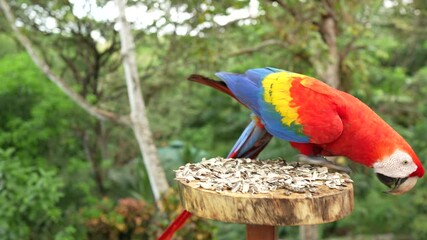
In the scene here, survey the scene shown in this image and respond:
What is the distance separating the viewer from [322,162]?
1.89 metres

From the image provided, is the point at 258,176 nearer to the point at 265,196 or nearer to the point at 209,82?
the point at 265,196

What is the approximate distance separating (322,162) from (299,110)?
0.75ft

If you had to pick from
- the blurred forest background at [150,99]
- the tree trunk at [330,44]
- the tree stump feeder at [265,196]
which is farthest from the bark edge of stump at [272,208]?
the tree trunk at [330,44]

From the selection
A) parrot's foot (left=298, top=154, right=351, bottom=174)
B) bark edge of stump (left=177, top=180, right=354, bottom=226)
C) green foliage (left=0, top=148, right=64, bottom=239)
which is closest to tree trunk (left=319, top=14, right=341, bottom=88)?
parrot's foot (left=298, top=154, right=351, bottom=174)

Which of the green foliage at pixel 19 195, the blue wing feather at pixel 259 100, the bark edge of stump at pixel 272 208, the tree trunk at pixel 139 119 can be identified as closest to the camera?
the bark edge of stump at pixel 272 208

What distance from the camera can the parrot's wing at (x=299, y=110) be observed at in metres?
1.77

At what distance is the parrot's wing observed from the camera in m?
1.77

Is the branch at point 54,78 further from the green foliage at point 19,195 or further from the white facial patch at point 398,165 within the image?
the white facial patch at point 398,165

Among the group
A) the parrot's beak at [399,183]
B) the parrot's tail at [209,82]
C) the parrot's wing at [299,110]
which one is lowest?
the parrot's beak at [399,183]

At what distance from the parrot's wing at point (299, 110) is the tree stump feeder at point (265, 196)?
14cm

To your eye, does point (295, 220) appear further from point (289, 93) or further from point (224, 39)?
point (224, 39)

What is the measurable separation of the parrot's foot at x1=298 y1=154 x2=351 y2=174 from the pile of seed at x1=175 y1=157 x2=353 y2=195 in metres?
0.02

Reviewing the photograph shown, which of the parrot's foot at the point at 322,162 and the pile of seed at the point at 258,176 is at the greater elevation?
the pile of seed at the point at 258,176

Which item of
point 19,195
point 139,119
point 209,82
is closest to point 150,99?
point 139,119
